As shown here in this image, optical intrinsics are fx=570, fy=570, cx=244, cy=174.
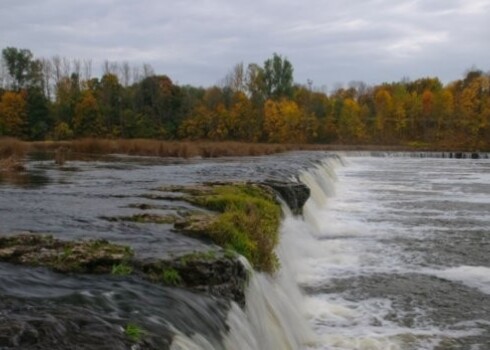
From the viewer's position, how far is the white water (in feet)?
25.5

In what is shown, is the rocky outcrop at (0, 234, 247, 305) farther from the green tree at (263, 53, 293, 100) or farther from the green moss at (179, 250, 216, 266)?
the green tree at (263, 53, 293, 100)

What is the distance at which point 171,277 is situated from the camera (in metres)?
7.11

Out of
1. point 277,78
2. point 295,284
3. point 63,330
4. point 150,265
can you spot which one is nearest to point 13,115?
point 277,78

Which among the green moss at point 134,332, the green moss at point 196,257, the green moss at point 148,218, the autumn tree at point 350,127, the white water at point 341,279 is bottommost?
the white water at point 341,279

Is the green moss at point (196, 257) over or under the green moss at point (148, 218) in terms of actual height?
under

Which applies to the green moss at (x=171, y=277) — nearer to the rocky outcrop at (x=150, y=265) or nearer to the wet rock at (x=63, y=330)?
the rocky outcrop at (x=150, y=265)

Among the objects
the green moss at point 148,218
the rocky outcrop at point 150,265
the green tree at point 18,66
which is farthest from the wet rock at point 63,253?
the green tree at point 18,66

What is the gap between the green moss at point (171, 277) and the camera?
7031mm

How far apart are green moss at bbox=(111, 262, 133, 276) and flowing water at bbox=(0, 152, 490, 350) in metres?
0.20

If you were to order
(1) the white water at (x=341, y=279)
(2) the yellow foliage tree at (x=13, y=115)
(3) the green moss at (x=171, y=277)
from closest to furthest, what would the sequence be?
(3) the green moss at (x=171, y=277), (1) the white water at (x=341, y=279), (2) the yellow foliage tree at (x=13, y=115)

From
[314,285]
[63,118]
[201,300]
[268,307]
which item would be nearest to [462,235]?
[314,285]

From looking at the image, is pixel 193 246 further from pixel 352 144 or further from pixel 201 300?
pixel 352 144

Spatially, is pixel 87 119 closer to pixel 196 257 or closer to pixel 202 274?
pixel 196 257

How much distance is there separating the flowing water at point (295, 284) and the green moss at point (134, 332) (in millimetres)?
121
